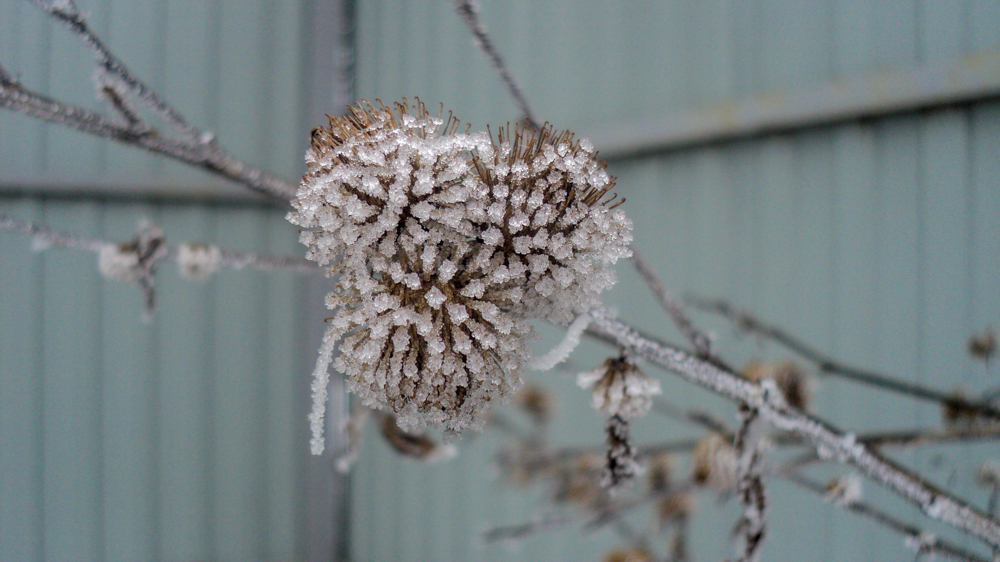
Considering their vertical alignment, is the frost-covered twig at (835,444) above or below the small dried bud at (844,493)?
above

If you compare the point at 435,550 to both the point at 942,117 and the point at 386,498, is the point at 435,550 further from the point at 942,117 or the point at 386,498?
the point at 942,117

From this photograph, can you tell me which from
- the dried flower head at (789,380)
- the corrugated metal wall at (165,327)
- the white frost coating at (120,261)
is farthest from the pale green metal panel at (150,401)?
the dried flower head at (789,380)

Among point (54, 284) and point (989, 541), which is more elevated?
point (54, 284)

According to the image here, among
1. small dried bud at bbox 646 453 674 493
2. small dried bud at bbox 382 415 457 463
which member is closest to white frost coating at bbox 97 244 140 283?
small dried bud at bbox 382 415 457 463

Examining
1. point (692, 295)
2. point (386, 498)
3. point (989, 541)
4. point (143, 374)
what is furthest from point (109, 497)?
point (989, 541)

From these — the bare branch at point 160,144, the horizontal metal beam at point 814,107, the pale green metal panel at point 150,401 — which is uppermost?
the horizontal metal beam at point 814,107

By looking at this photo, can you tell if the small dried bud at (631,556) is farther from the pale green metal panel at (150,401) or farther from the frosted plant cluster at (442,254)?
Answer: the pale green metal panel at (150,401)
